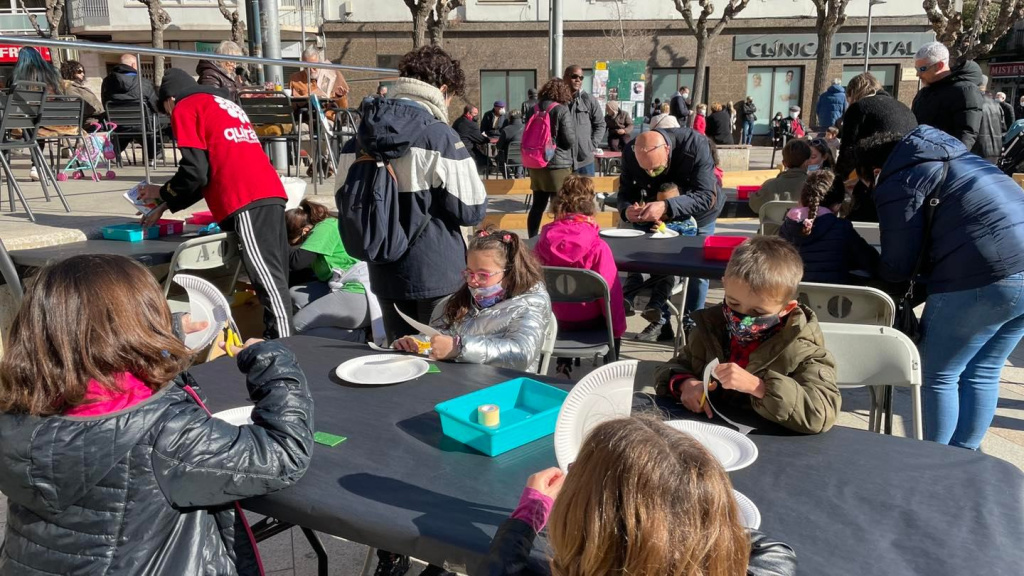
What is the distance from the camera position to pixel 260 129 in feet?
23.5

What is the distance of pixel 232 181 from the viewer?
3957 millimetres

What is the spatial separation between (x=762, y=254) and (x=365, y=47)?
89.9ft

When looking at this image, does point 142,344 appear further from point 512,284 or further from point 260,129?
point 260,129

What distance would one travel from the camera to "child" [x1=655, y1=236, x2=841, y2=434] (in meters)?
1.87

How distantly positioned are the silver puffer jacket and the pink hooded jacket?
1.01m

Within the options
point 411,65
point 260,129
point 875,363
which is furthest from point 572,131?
point 875,363

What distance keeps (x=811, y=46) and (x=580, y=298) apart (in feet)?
89.3

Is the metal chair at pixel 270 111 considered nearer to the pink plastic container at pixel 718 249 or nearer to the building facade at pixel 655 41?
the pink plastic container at pixel 718 249

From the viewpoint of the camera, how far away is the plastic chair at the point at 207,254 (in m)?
3.81

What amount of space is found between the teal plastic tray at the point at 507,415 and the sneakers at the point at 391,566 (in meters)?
0.78

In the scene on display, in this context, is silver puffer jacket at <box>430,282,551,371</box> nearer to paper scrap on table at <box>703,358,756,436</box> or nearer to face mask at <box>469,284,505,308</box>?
face mask at <box>469,284,505,308</box>

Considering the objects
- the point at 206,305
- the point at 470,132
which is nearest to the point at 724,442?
the point at 206,305

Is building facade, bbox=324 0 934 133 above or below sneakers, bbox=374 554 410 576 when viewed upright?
above

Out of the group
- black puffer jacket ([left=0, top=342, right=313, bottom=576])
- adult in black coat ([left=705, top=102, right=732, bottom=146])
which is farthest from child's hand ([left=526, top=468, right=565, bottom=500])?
adult in black coat ([left=705, top=102, right=732, bottom=146])
